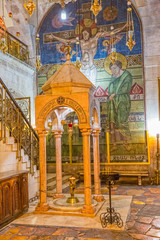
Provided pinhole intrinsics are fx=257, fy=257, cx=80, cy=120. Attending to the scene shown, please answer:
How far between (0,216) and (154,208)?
3.73 metres

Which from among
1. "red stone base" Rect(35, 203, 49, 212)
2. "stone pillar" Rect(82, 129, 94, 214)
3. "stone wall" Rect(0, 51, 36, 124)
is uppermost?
"stone wall" Rect(0, 51, 36, 124)

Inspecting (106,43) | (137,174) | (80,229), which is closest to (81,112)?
(80,229)

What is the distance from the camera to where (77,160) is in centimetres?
1129

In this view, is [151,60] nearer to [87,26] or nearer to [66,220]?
[87,26]

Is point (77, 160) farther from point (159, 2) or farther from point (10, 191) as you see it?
point (159, 2)

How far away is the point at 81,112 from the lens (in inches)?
233

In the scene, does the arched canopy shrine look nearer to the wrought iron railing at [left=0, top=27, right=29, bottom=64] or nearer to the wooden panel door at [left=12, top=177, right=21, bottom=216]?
the wooden panel door at [left=12, top=177, right=21, bottom=216]

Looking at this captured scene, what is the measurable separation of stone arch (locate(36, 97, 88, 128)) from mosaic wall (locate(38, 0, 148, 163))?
519cm

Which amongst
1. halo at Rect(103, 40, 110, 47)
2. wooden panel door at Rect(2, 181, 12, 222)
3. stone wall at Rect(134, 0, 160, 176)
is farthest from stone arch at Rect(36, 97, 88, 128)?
halo at Rect(103, 40, 110, 47)

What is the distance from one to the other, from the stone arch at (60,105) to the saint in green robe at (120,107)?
5168mm

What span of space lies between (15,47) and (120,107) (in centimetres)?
529

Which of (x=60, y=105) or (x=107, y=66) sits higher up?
(x=107, y=66)

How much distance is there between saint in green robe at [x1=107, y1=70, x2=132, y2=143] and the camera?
1077 centimetres

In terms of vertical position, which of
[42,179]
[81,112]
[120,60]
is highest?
[120,60]
